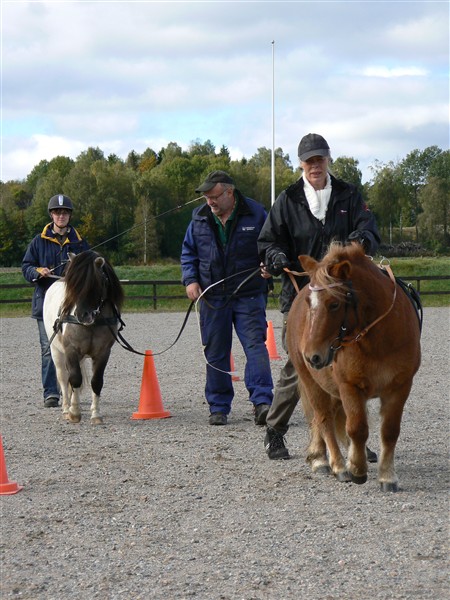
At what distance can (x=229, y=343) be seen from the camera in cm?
900

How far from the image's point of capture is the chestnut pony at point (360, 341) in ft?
17.6

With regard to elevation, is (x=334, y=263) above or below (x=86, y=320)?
above

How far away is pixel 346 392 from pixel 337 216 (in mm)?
1650

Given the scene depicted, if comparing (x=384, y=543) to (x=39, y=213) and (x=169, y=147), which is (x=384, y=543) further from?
(x=169, y=147)

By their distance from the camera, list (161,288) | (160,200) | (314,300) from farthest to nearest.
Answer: (160,200), (161,288), (314,300)

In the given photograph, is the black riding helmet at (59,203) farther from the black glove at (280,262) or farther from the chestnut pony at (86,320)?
the black glove at (280,262)

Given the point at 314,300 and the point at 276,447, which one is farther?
the point at 276,447

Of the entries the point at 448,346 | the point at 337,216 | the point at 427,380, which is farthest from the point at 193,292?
the point at 448,346

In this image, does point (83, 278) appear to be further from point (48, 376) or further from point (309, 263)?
point (309, 263)

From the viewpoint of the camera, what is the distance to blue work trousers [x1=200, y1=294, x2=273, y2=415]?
8.66 meters

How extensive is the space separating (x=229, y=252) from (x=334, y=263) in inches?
132

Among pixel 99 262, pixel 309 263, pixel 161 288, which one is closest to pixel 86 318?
pixel 99 262

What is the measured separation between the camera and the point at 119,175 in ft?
220

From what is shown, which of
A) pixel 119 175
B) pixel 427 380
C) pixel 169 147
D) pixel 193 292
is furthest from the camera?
pixel 169 147
